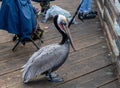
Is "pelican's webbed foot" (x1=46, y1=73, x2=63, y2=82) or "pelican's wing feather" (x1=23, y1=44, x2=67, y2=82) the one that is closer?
"pelican's wing feather" (x1=23, y1=44, x2=67, y2=82)

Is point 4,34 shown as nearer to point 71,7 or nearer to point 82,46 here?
point 82,46

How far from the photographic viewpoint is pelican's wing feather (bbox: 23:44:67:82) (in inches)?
141

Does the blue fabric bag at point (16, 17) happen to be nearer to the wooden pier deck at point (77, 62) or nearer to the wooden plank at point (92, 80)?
the wooden pier deck at point (77, 62)

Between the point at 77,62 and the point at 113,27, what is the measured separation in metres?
0.70

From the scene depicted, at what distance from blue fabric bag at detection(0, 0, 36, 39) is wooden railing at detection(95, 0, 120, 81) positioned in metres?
1.15

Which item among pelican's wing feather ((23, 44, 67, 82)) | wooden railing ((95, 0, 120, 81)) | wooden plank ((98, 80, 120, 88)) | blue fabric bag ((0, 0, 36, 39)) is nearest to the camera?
pelican's wing feather ((23, 44, 67, 82))

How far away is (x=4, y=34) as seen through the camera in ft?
17.4

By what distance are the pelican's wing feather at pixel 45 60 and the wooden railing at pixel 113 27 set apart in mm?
787

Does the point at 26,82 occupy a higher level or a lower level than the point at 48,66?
lower

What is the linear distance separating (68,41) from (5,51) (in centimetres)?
130

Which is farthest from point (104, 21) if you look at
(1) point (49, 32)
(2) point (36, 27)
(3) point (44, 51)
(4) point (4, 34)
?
(3) point (44, 51)

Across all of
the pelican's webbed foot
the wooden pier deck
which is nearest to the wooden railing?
the wooden pier deck

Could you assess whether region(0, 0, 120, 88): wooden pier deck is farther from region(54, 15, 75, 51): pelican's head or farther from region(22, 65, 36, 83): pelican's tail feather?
region(54, 15, 75, 51): pelican's head

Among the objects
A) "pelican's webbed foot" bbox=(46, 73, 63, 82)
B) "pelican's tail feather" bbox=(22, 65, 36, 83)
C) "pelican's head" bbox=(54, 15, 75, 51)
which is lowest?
"pelican's webbed foot" bbox=(46, 73, 63, 82)
